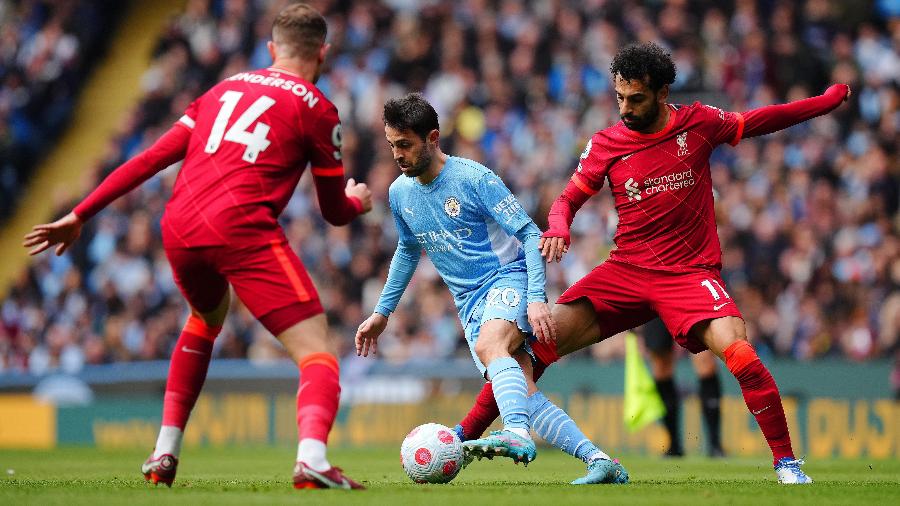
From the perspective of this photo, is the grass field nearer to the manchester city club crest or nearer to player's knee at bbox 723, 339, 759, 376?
player's knee at bbox 723, 339, 759, 376

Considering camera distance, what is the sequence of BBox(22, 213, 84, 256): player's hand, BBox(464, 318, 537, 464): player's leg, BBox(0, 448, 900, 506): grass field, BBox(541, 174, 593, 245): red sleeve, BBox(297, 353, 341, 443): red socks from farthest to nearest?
BBox(541, 174, 593, 245): red sleeve, BBox(464, 318, 537, 464): player's leg, BBox(22, 213, 84, 256): player's hand, BBox(297, 353, 341, 443): red socks, BBox(0, 448, 900, 506): grass field

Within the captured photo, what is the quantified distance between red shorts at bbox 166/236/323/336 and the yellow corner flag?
6195mm

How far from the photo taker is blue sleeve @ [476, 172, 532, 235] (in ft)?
24.1

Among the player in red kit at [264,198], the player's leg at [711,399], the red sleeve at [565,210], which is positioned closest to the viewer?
the player in red kit at [264,198]

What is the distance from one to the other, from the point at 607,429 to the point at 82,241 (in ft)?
30.4

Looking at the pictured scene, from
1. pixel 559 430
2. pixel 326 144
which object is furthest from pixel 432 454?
pixel 326 144

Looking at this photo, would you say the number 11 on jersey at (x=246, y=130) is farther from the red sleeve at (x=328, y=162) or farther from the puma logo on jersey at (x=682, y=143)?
the puma logo on jersey at (x=682, y=143)

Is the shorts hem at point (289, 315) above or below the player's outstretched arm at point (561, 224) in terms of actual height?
below

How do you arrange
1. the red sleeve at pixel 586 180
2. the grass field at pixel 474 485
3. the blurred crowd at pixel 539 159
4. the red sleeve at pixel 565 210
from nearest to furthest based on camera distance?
the grass field at pixel 474 485 < the red sleeve at pixel 565 210 < the red sleeve at pixel 586 180 < the blurred crowd at pixel 539 159

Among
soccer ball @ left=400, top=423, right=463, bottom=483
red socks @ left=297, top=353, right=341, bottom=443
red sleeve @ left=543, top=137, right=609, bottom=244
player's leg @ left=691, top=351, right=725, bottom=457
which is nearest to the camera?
red socks @ left=297, top=353, right=341, bottom=443

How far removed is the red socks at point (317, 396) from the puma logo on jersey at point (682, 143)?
261cm

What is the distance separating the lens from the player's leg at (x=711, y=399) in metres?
11.8

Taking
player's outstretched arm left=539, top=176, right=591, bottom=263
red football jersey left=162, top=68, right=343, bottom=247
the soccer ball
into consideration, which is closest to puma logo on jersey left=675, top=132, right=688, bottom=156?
player's outstretched arm left=539, top=176, right=591, bottom=263

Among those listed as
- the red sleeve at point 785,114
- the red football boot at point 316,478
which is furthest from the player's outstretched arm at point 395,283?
the red sleeve at point 785,114
